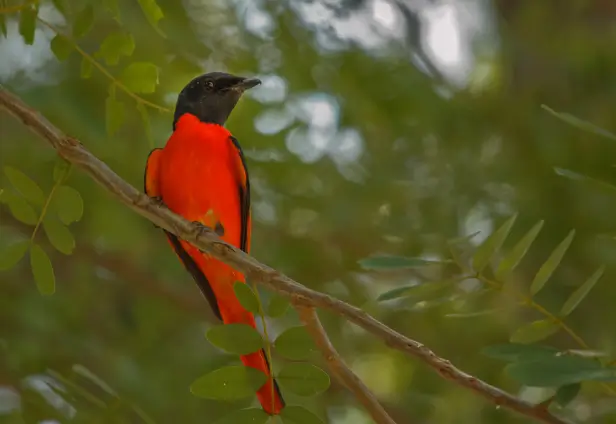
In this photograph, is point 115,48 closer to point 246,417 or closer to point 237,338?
point 237,338

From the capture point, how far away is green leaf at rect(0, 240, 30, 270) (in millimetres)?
1901

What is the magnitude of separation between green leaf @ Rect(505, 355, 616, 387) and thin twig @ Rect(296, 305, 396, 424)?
285mm

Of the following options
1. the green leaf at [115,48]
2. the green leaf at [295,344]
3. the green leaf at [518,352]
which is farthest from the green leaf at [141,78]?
the green leaf at [518,352]

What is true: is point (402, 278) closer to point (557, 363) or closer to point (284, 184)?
point (284, 184)

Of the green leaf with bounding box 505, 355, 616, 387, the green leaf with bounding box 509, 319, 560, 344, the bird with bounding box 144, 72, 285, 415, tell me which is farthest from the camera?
the bird with bounding box 144, 72, 285, 415

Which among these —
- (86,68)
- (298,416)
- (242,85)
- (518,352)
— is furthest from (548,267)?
(242,85)

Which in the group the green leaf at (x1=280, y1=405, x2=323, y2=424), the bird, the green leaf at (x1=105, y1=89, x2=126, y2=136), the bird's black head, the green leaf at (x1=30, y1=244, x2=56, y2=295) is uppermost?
the bird's black head

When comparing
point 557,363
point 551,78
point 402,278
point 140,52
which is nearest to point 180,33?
point 140,52

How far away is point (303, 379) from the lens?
5.81 feet

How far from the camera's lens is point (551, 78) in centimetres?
Answer: 487

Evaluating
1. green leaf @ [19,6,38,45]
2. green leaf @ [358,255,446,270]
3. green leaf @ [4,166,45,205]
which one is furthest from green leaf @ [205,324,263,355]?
green leaf @ [19,6,38,45]

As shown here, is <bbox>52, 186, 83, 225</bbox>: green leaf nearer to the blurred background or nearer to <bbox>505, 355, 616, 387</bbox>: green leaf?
<bbox>505, 355, 616, 387</bbox>: green leaf

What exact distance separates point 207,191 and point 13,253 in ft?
3.36

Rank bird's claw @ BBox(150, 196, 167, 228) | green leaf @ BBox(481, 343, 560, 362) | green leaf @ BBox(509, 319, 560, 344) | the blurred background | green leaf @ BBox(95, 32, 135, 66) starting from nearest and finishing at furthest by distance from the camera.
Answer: green leaf @ BBox(481, 343, 560, 362)
green leaf @ BBox(509, 319, 560, 344)
green leaf @ BBox(95, 32, 135, 66)
bird's claw @ BBox(150, 196, 167, 228)
the blurred background
